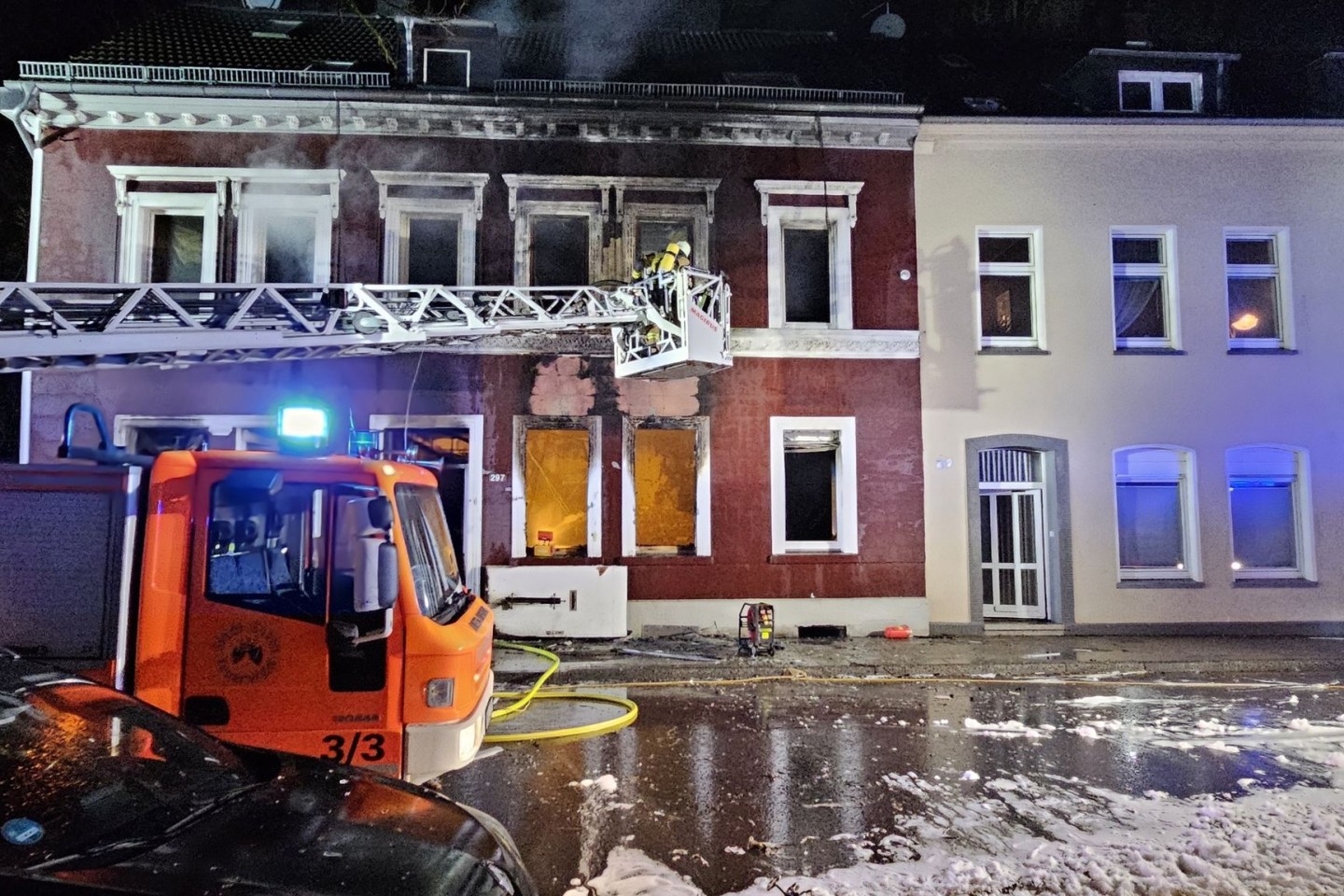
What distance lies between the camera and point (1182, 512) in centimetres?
→ 1166

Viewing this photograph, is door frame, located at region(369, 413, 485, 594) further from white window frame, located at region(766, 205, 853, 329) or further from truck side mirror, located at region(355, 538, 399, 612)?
truck side mirror, located at region(355, 538, 399, 612)

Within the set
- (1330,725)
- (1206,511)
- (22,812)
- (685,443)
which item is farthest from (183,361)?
(1206,511)

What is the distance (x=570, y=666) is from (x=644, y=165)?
303 inches

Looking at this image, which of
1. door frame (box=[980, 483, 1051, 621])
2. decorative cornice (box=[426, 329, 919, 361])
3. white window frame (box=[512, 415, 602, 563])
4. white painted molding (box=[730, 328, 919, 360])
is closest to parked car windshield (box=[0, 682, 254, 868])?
white window frame (box=[512, 415, 602, 563])

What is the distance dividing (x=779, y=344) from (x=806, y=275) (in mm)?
1422

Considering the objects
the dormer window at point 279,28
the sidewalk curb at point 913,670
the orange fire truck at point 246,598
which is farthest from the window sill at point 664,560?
the dormer window at point 279,28

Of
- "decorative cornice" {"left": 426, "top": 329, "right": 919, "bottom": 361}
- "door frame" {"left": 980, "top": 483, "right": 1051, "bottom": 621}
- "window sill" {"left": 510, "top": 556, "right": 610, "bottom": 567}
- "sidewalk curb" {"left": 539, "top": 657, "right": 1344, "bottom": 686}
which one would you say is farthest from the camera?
"door frame" {"left": 980, "top": 483, "right": 1051, "bottom": 621}

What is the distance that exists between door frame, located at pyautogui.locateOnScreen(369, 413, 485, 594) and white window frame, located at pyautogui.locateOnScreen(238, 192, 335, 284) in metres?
2.41

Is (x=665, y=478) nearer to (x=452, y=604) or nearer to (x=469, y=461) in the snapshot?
(x=469, y=461)

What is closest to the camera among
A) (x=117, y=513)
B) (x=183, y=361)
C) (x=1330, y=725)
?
(x=117, y=513)

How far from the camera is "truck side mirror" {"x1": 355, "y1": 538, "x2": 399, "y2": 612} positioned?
12.8 feet

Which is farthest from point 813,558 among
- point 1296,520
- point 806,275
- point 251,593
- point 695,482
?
point 251,593

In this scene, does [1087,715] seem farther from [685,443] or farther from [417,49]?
[417,49]

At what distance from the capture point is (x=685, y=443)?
1141 centimetres
